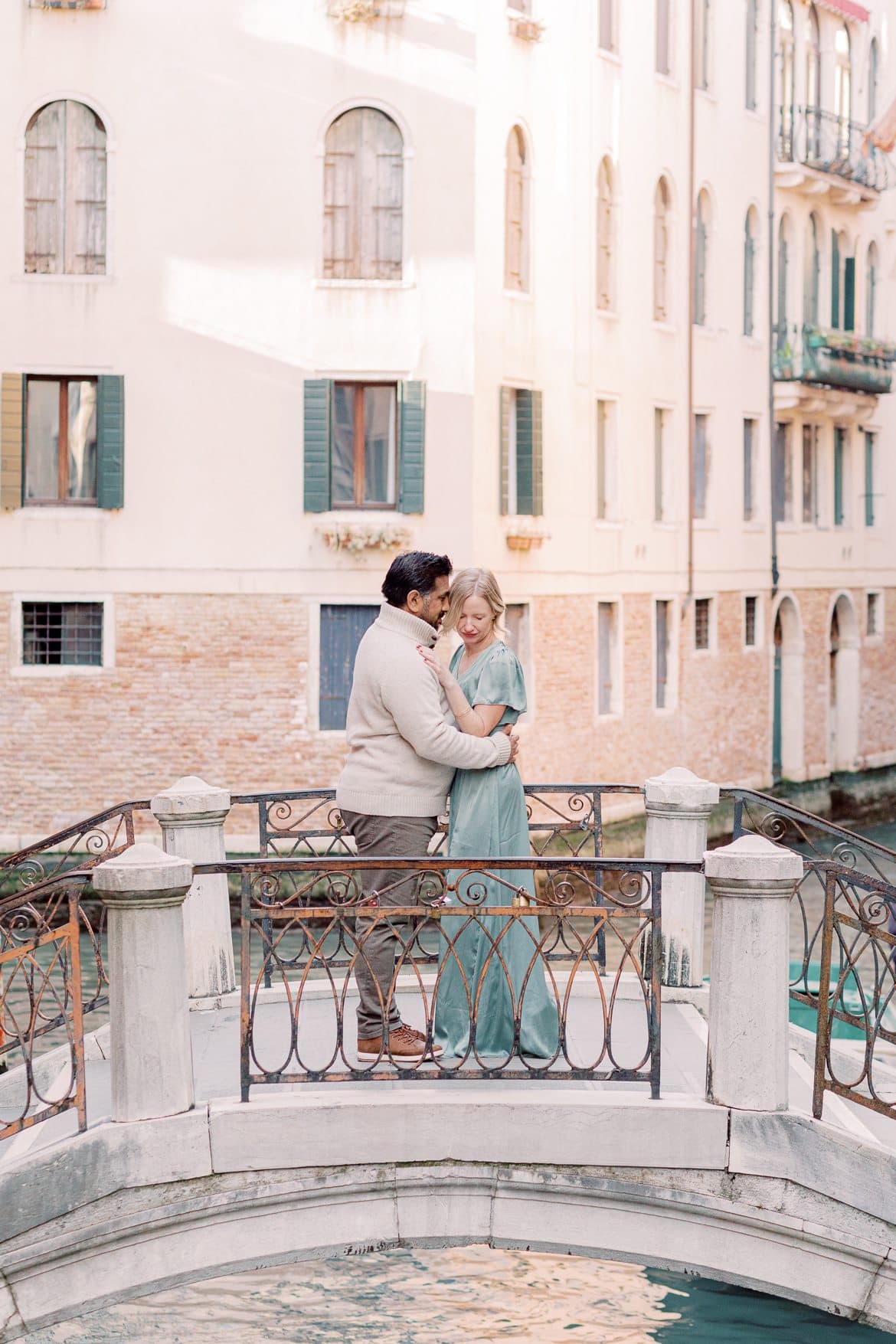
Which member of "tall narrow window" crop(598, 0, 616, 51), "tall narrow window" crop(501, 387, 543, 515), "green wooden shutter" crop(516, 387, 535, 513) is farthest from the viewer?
"tall narrow window" crop(598, 0, 616, 51)

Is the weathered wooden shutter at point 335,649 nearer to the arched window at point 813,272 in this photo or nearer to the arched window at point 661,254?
the arched window at point 661,254

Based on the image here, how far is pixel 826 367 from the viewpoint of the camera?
95.9ft

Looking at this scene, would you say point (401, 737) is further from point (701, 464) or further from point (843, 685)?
point (843, 685)

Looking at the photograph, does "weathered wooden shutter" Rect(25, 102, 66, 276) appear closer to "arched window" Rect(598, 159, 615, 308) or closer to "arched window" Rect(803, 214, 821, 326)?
"arched window" Rect(598, 159, 615, 308)

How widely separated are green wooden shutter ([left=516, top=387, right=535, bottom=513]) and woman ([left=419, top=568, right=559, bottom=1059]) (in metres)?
15.4

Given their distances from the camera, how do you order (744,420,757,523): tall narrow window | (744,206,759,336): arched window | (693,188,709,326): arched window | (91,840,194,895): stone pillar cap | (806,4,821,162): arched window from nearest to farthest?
(91,840,194,895): stone pillar cap → (693,188,709,326): arched window → (744,206,759,336): arched window → (744,420,757,523): tall narrow window → (806,4,821,162): arched window

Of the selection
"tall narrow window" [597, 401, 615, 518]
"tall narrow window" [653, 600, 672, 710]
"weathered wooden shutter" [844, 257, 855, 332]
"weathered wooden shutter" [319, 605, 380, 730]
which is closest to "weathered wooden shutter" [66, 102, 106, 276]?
"weathered wooden shutter" [319, 605, 380, 730]

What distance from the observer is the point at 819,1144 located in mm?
6223

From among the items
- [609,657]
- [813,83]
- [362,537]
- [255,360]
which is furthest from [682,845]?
[813,83]

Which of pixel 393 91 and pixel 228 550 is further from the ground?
pixel 393 91

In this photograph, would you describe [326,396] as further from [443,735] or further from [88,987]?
[443,735]

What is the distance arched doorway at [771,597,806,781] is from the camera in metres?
30.2

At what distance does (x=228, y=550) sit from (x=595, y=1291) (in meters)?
12.3

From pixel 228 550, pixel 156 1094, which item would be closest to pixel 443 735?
pixel 156 1094
